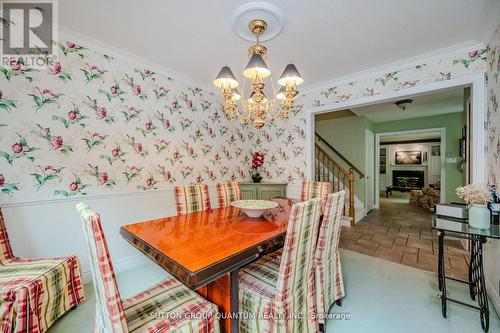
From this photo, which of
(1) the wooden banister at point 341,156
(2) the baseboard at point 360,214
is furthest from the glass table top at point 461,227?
Result: (1) the wooden banister at point 341,156

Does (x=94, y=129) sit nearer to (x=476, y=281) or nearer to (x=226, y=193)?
(x=226, y=193)

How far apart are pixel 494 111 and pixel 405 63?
1.03 meters

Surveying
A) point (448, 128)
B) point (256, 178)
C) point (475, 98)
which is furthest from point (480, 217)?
point (448, 128)

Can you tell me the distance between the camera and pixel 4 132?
168cm

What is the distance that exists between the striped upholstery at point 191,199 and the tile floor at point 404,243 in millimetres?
2197

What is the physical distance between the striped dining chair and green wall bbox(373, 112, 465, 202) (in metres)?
5.12

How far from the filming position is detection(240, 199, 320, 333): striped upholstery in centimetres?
112

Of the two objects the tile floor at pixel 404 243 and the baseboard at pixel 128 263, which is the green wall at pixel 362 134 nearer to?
the tile floor at pixel 404 243

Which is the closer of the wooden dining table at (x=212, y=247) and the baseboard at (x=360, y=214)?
the wooden dining table at (x=212, y=247)

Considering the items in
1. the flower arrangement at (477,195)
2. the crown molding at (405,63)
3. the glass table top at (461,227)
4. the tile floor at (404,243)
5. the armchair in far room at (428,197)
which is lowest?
the tile floor at (404,243)

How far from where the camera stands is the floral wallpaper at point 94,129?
175 cm

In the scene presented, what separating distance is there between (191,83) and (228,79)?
5.21 ft

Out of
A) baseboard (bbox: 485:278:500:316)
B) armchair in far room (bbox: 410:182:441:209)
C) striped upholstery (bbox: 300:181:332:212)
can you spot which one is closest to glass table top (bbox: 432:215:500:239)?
baseboard (bbox: 485:278:500:316)

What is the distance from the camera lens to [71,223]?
2002 millimetres
